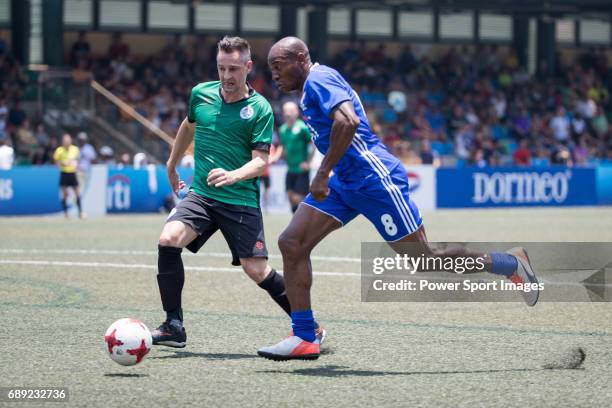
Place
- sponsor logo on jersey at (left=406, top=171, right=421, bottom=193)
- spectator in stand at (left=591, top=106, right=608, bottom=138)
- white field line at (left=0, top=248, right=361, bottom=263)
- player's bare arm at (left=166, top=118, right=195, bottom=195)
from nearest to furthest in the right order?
player's bare arm at (left=166, top=118, right=195, bottom=195) → white field line at (left=0, top=248, right=361, bottom=263) → sponsor logo on jersey at (left=406, top=171, right=421, bottom=193) → spectator in stand at (left=591, top=106, right=608, bottom=138)

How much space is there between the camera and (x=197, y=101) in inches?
320

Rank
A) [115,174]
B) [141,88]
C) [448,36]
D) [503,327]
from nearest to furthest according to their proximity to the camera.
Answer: [503,327], [115,174], [141,88], [448,36]

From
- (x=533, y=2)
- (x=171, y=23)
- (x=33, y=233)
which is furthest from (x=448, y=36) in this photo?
(x=33, y=233)

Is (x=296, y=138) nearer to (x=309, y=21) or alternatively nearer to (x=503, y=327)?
(x=503, y=327)

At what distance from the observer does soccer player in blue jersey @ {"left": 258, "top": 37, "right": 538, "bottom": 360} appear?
291 inches

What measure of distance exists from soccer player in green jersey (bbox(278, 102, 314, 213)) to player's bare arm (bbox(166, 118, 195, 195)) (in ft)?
37.6

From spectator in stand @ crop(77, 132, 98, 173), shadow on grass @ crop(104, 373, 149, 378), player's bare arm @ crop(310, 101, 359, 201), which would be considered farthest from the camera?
spectator in stand @ crop(77, 132, 98, 173)

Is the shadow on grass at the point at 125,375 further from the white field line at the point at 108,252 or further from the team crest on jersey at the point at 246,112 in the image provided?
the white field line at the point at 108,252

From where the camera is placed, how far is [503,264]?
25.7ft

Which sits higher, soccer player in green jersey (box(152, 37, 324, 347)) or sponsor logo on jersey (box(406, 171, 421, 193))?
soccer player in green jersey (box(152, 37, 324, 347))

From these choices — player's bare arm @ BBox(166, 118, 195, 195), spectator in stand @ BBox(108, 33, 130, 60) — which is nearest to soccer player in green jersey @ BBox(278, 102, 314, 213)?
player's bare arm @ BBox(166, 118, 195, 195)

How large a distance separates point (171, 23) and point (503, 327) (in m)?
28.9

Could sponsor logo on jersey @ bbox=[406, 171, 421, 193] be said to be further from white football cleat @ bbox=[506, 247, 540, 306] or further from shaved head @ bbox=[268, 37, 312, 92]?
shaved head @ bbox=[268, 37, 312, 92]

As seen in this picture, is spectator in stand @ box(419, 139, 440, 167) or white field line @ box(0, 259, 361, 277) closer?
white field line @ box(0, 259, 361, 277)
